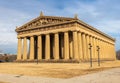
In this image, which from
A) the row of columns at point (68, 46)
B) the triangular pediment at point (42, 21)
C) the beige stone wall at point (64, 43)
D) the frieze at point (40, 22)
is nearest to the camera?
the row of columns at point (68, 46)

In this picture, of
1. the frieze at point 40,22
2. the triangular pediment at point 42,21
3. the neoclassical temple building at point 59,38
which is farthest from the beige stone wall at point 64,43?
the frieze at point 40,22

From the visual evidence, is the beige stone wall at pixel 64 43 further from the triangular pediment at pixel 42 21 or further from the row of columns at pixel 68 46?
the triangular pediment at pixel 42 21

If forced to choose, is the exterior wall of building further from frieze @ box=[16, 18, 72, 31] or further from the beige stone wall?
frieze @ box=[16, 18, 72, 31]

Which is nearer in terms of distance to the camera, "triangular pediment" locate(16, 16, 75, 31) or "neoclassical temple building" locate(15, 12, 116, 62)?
"neoclassical temple building" locate(15, 12, 116, 62)

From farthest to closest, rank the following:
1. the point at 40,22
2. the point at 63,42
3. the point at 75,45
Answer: the point at 40,22, the point at 63,42, the point at 75,45

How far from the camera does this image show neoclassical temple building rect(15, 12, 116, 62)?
59.8 metres

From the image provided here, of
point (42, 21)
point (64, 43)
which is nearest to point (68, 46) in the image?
point (64, 43)

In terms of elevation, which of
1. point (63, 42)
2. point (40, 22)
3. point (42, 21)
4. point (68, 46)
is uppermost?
point (42, 21)

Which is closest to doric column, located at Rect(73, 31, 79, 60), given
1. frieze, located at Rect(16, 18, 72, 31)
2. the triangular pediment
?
the triangular pediment

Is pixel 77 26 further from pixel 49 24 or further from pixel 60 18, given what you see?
pixel 49 24

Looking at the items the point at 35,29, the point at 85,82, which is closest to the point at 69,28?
the point at 35,29

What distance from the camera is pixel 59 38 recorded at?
7081 cm

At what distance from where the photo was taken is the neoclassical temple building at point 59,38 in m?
59.8

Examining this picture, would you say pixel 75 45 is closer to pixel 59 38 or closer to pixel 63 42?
pixel 63 42
